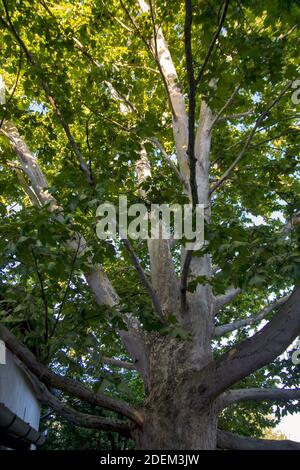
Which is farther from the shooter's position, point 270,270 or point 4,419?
point 4,419

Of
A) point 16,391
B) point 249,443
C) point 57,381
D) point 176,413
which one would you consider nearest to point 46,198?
point 57,381

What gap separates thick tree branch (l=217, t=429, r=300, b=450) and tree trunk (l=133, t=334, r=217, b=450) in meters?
0.39

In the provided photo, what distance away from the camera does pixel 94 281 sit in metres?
4.52

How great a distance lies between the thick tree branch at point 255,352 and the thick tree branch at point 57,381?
2.28ft

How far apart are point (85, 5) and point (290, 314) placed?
582 centimetres

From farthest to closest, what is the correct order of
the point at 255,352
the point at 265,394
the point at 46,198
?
1. the point at 46,198
2. the point at 265,394
3. the point at 255,352

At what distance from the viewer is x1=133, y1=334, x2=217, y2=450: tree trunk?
3.37m

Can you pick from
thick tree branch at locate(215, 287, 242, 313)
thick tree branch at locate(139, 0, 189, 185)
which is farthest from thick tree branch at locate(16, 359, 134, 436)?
thick tree branch at locate(139, 0, 189, 185)

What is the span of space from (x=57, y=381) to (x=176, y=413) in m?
1.05

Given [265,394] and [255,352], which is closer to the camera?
[255,352]

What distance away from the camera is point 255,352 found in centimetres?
310

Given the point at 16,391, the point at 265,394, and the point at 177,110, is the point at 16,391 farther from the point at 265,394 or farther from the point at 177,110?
the point at 177,110
